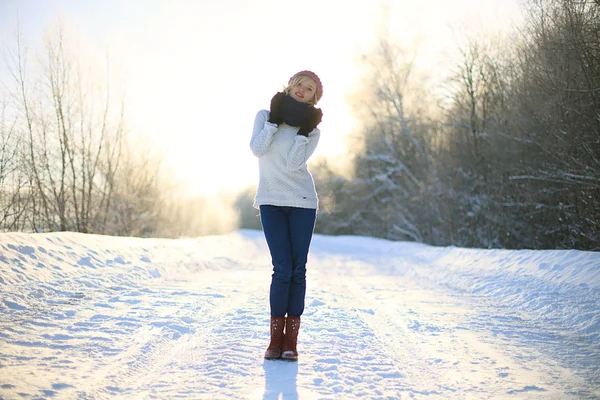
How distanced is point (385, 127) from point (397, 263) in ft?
49.9

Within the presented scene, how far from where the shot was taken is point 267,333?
3.45 metres

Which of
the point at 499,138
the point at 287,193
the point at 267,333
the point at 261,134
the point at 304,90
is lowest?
the point at 267,333

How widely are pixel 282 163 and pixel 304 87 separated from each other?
1.99ft

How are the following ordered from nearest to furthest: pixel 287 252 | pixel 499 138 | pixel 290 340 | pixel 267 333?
pixel 290 340, pixel 287 252, pixel 267 333, pixel 499 138

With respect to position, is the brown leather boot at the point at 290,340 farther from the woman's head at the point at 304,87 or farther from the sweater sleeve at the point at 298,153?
the woman's head at the point at 304,87

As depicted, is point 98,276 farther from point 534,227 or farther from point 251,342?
point 534,227

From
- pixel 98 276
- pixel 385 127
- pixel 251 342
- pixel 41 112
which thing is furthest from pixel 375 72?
pixel 251 342

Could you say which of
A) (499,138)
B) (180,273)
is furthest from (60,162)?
(499,138)

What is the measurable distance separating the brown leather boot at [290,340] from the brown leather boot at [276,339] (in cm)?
3

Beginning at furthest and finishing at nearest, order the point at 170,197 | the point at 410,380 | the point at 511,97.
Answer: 1. the point at 170,197
2. the point at 511,97
3. the point at 410,380

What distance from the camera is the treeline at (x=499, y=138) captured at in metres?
8.53

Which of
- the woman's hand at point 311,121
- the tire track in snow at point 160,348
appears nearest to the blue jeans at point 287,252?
the woman's hand at point 311,121

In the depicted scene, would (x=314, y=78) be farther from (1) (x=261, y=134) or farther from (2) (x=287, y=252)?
(2) (x=287, y=252)

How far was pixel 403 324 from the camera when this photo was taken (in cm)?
383
